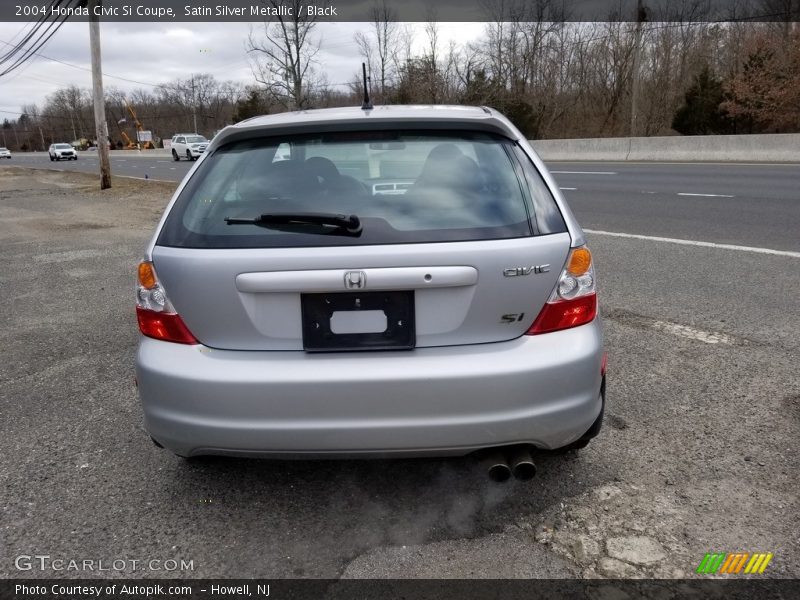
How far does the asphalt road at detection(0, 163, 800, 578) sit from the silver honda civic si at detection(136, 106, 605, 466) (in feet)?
1.28

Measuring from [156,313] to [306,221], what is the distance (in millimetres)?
707

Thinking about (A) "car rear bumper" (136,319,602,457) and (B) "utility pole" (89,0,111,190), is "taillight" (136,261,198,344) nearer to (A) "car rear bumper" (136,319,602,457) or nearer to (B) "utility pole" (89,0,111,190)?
(A) "car rear bumper" (136,319,602,457)

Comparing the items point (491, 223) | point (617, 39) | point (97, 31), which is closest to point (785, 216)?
A: point (491, 223)

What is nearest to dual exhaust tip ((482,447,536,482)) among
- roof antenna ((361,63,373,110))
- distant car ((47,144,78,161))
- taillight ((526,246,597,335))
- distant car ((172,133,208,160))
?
taillight ((526,246,597,335))

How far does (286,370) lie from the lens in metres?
2.39

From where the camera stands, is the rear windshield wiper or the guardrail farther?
the guardrail

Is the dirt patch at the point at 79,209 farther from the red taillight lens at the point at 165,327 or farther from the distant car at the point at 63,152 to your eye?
the distant car at the point at 63,152

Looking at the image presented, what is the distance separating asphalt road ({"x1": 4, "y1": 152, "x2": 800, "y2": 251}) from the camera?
8.51 m

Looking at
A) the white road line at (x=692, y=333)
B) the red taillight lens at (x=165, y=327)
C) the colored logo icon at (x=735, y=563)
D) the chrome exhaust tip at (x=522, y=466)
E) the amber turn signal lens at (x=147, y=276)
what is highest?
the amber turn signal lens at (x=147, y=276)

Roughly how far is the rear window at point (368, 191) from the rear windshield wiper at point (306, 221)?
0.01 metres

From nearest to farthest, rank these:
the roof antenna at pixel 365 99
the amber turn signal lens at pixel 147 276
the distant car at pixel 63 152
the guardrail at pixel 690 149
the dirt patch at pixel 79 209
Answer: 1. the amber turn signal lens at pixel 147 276
2. the roof antenna at pixel 365 99
3. the dirt patch at pixel 79 209
4. the guardrail at pixel 690 149
5. the distant car at pixel 63 152

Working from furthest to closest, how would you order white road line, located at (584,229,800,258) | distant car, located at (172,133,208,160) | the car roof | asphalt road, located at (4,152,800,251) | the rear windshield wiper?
distant car, located at (172,133,208,160)
asphalt road, located at (4,152,800,251)
white road line, located at (584,229,800,258)
the car roof
the rear windshield wiper

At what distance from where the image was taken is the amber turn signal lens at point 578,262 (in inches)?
98.7

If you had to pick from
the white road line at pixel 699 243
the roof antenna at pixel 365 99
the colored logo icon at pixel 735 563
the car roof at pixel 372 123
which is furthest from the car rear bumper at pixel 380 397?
the white road line at pixel 699 243
